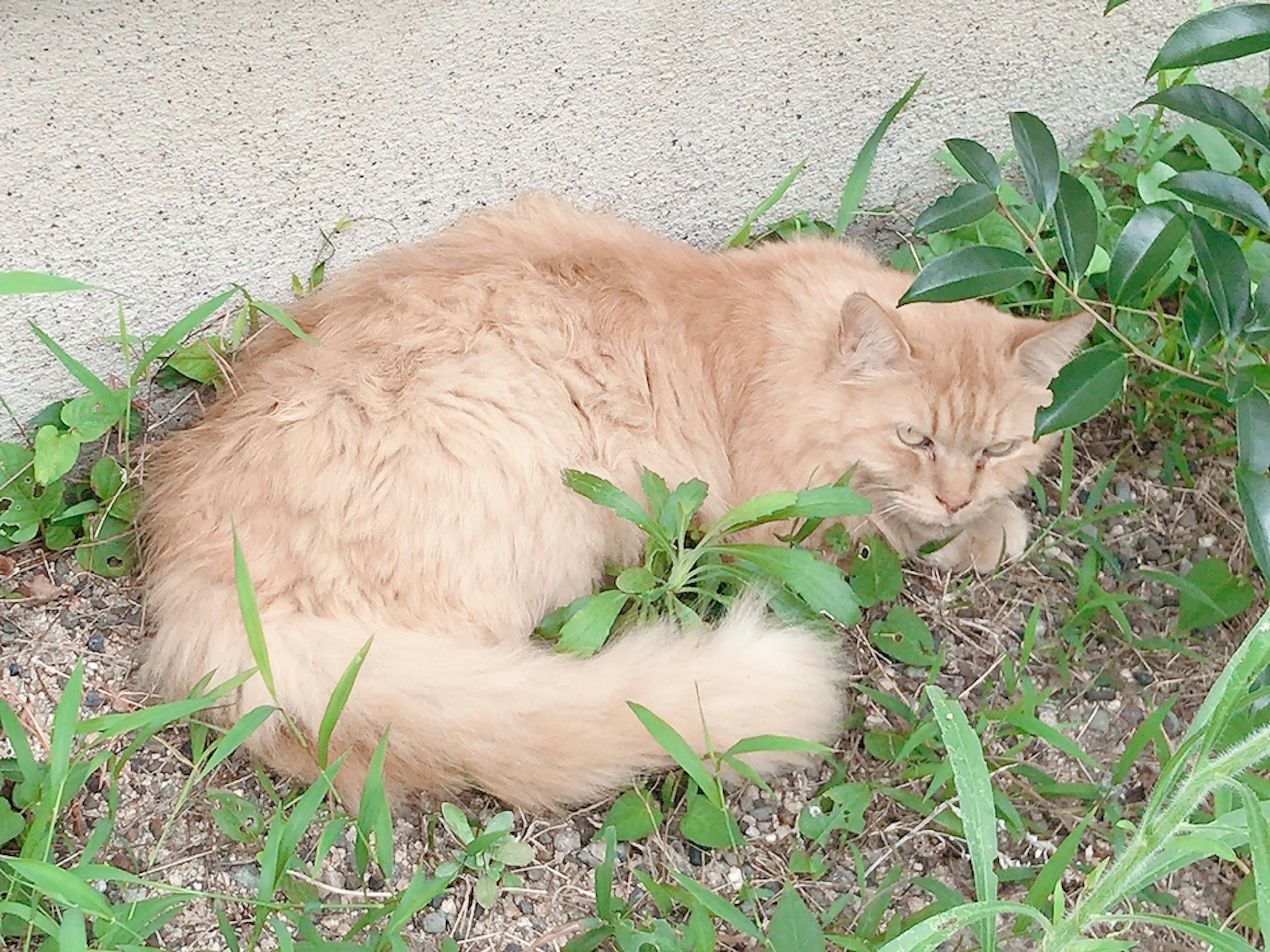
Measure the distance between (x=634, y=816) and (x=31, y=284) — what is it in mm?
1052

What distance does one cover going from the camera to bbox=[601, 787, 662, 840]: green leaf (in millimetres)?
1643

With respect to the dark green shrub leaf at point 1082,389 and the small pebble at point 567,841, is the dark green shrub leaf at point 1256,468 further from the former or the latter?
the small pebble at point 567,841

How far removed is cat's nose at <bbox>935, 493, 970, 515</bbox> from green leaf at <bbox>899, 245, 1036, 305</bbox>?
17.1 inches

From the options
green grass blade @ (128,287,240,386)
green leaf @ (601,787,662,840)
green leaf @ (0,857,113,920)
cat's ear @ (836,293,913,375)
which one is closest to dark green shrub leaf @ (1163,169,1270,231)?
cat's ear @ (836,293,913,375)

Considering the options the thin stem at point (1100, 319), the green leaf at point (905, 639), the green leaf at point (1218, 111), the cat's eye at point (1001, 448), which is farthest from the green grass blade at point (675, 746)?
the green leaf at point (1218, 111)

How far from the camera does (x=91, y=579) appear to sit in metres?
1.97

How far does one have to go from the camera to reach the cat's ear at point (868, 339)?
1.75 m

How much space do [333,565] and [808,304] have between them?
919mm

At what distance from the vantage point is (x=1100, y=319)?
1729 mm

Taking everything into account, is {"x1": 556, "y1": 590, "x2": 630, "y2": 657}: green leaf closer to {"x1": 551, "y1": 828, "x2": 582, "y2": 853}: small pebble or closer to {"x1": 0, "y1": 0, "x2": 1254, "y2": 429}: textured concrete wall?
{"x1": 551, "y1": 828, "x2": 582, "y2": 853}: small pebble

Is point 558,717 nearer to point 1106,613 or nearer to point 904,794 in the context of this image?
point 904,794

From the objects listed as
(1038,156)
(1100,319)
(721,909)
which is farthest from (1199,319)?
(721,909)

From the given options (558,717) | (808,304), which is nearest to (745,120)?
(808,304)

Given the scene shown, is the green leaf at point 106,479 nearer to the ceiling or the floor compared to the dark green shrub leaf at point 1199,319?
nearer to the floor
